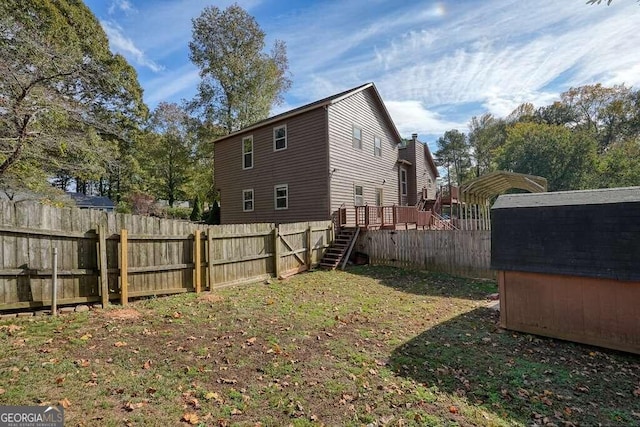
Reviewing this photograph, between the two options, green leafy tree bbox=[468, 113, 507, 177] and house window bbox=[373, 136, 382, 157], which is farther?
green leafy tree bbox=[468, 113, 507, 177]

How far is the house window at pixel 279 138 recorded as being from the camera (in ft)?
51.6

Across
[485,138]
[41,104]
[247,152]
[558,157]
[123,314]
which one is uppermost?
[485,138]

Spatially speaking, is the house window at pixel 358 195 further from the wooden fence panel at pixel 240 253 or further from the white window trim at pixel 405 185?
the wooden fence panel at pixel 240 253

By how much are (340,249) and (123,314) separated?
847 cm

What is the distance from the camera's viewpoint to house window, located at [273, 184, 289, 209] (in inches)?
618

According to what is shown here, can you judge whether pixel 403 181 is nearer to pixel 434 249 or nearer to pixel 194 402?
pixel 434 249

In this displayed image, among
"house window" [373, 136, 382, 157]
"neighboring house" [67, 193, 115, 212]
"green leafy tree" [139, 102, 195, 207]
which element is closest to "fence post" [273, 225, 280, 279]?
"house window" [373, 136, 382, 157]

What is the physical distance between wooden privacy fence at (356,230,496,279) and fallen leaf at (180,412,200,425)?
32.0 ft

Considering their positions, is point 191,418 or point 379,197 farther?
point 379,197

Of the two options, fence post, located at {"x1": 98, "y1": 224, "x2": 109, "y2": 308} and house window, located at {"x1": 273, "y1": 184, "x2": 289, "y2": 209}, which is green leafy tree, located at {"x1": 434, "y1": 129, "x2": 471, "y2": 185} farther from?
fence post, located at {"x1": 98, "y1": 224, "x2": 109, "y2": 308}

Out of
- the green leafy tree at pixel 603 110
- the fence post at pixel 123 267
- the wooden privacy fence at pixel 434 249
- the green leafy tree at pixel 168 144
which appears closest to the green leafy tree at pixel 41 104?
the fence post at pixel 123 267

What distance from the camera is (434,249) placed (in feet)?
36.8

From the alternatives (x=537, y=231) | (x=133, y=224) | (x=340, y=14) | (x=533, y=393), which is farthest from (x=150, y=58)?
(x=533, y=393)

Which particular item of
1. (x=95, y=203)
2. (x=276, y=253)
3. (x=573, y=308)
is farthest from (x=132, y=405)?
(x=95, y=203)
